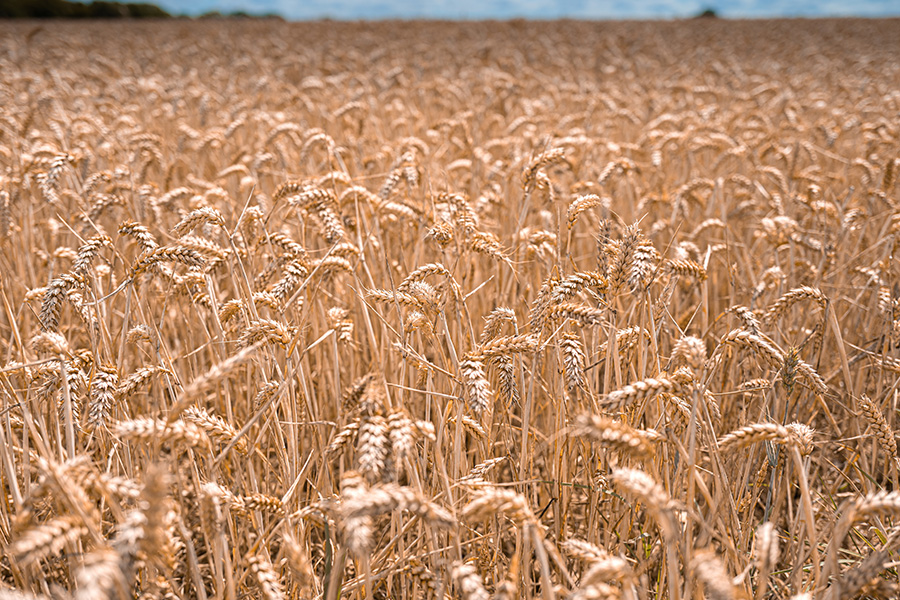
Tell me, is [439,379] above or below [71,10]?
below

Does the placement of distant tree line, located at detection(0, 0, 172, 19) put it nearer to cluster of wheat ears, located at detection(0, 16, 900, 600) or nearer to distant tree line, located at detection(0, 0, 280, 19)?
distant tree line, located at detection(0, 0, 280, 19)

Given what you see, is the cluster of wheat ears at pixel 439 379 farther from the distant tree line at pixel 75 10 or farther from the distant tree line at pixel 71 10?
the distant tree line at pixel 71 10

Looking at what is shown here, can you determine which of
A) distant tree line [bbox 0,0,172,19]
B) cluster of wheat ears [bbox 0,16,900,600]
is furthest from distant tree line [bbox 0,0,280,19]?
cluster of wheat ears [bbox 0,16,900,600]

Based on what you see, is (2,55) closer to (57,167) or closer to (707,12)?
(57,167)

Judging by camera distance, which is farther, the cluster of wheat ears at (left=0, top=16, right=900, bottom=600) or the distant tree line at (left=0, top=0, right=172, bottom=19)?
the distant tree line at (left=0, top=0, right=172, bottom=19)

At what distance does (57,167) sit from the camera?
170 centimetres

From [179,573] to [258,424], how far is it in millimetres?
447

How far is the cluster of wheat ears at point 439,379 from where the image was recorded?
2.84ft

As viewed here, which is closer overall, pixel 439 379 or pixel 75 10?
pixel 439 379

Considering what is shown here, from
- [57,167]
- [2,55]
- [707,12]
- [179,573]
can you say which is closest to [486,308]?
[179,573]

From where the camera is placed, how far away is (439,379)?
1.49 meters

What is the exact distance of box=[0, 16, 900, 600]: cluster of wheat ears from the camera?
865 millimetres

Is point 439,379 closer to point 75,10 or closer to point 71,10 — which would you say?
point 75,10

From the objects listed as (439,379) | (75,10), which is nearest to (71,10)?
(75,10)
